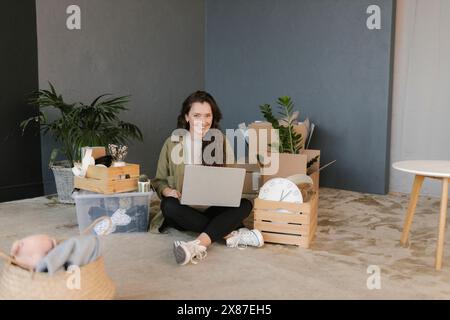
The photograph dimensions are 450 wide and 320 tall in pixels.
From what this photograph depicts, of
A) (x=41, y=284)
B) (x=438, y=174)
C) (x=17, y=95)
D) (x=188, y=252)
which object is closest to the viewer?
(x=41, y=284)

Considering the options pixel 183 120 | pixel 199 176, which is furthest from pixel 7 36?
pixel 199 176

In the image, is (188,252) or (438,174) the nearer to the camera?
(438,174)

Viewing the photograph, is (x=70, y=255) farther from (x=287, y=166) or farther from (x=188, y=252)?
(x=287, y=166)

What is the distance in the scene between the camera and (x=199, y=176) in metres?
2.30

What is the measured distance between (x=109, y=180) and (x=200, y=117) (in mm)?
557

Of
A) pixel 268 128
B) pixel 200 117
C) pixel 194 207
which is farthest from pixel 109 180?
pixel 268 128

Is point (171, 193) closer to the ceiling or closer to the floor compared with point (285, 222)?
closer to the ceiling

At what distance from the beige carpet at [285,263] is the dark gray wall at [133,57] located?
109cm

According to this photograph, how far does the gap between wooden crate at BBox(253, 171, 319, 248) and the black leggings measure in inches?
3.3

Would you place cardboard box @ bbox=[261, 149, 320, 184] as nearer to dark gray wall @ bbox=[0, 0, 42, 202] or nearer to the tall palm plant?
the tall palm plant

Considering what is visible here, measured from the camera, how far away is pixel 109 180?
8.15 feet

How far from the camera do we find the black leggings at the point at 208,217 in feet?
7.63
